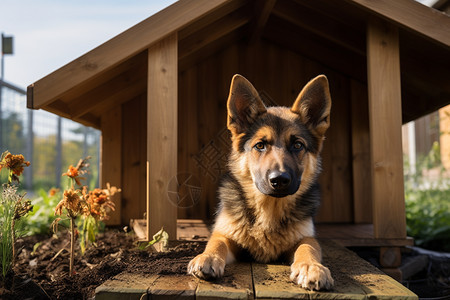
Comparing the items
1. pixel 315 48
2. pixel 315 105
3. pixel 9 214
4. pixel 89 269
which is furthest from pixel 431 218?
pixel 9 214

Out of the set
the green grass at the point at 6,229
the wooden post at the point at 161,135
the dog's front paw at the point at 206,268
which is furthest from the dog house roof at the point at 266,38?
the dog's front paw at the point at 206,268

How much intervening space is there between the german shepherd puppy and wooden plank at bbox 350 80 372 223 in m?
3.00

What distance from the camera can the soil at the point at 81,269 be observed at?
9.03ft

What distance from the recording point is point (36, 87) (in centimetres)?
A: 367

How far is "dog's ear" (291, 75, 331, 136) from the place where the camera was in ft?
10.6

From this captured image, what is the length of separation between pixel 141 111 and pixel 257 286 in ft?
14.6

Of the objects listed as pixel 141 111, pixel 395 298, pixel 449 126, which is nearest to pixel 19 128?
pixel 141 111

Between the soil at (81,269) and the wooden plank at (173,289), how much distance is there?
0.21 metres

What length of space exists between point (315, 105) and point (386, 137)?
1.20 metres

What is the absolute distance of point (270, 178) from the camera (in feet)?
8.85

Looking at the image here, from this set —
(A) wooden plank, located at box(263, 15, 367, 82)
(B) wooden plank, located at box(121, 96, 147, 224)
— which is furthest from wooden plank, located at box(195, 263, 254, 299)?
(A) wooden plank, located at box(263, 15, 367, 82)

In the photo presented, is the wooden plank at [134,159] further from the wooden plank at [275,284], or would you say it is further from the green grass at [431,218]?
the green grass at [431,218]

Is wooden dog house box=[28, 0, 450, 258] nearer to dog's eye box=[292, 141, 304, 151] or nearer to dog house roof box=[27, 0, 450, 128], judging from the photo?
dog house roof box=[27, 0, 450, 128]

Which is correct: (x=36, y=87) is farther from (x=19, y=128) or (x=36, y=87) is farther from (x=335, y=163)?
(x=19, y=128)
